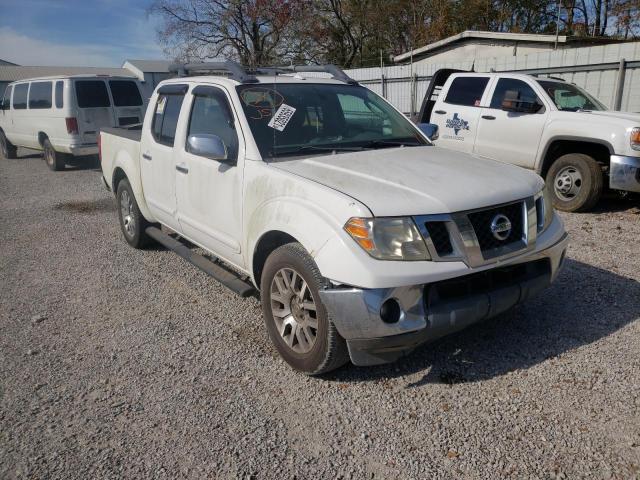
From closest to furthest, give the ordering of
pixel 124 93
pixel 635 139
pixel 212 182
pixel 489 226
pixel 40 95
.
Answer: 1. pixel 489 226
2. pixel 212 182
3. pixel 635 139
4. pixel 124 93
5. pixel 40 95

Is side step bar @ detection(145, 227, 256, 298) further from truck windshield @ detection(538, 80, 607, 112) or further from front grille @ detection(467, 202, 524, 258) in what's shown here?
truck windshield @ detection(538, 80, 607, 112)

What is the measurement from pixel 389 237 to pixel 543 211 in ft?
4.18

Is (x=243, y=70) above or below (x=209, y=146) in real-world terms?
above

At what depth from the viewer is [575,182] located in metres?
7.18

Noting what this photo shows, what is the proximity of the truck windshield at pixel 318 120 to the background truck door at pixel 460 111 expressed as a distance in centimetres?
413

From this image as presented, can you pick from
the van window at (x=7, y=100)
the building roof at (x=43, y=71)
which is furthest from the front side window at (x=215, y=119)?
the building roof at (x=43, y=71)

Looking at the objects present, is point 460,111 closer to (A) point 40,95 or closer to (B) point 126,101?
(B) point 126,101

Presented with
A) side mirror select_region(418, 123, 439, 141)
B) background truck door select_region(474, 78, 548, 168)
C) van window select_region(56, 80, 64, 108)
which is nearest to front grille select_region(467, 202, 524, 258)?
side mirror select_region(418, 123, 439, 141)

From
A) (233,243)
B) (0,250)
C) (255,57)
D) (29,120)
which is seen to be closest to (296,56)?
(255,57)

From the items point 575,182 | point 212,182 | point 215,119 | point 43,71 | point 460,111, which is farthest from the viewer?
point 43,71

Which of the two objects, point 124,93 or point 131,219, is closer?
point 131,219

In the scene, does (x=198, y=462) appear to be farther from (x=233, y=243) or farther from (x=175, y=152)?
(x=175, y=152)

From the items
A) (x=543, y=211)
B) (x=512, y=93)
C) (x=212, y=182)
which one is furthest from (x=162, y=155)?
(x=512, y=93)

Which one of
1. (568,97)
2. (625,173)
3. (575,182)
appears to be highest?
(568,97)
